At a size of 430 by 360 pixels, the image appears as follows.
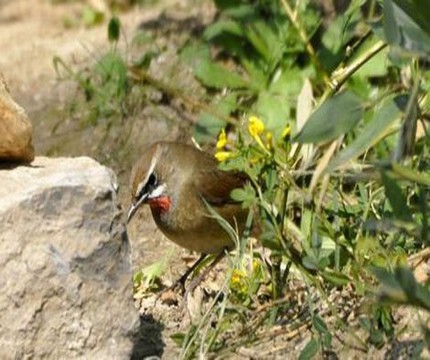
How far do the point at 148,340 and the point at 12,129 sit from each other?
0.96m

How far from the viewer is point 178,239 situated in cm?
626

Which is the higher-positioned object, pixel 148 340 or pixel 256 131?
pixel 256 131

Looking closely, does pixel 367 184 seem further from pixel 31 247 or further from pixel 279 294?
pixel 31 247

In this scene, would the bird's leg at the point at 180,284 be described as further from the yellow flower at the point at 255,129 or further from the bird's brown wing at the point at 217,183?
the yellow flower at the point at 255,129

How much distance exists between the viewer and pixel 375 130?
14.3 ft

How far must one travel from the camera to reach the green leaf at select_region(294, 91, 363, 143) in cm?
430

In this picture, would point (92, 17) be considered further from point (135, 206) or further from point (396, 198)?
point (396, 198)

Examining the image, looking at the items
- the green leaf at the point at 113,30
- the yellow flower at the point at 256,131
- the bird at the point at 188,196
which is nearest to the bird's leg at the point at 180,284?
the bird at the point at 188,196

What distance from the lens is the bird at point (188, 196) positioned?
20.4 ft

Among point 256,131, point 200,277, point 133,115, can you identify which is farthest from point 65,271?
point 133,115

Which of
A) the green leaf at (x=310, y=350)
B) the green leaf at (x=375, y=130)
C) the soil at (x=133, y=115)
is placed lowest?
the soil at (x=133, y=115)

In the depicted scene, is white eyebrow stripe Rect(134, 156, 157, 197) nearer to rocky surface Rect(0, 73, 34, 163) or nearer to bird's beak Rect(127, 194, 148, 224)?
bird's beak Rect(127, 194, 148, 224)

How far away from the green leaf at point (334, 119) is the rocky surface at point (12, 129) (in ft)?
3.97

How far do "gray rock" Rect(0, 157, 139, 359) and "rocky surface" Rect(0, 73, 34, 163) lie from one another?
22 centimetres
